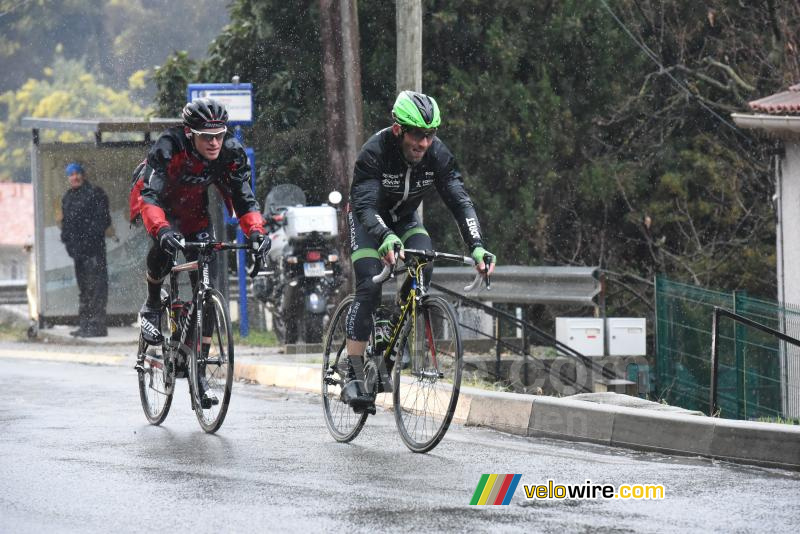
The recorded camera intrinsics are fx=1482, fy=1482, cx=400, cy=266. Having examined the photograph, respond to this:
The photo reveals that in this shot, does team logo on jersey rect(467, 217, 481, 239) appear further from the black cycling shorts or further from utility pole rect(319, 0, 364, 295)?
utility pole rect(319, 0, 364, 295)

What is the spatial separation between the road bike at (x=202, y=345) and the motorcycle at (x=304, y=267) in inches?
268

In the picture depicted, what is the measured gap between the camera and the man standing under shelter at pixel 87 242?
61.2 feet

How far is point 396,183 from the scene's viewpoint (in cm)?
864

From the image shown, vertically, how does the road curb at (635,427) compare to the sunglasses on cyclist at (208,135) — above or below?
below

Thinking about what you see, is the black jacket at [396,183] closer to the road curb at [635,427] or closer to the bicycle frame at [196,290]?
the bicycle frame at [196,290]

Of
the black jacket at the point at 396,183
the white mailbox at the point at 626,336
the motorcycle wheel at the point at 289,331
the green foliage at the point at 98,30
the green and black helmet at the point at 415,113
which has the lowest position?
the white mailbox at the point at 626,336

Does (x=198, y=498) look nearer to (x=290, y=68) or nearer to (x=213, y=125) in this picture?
(x=213, y=125)

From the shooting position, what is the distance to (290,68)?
24906mm

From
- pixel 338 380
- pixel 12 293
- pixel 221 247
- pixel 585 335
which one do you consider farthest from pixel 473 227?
pixel 12 293

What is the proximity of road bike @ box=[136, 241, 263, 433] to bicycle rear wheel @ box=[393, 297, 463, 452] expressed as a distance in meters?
1.21

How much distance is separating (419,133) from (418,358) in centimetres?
128

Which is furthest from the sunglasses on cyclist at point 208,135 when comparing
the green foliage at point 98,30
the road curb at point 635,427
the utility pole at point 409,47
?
the green foliage at point 98,30

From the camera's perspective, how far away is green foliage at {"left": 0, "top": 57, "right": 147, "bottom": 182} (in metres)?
75.2

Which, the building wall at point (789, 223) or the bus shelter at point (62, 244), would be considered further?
the building wall at point (789, 223)
